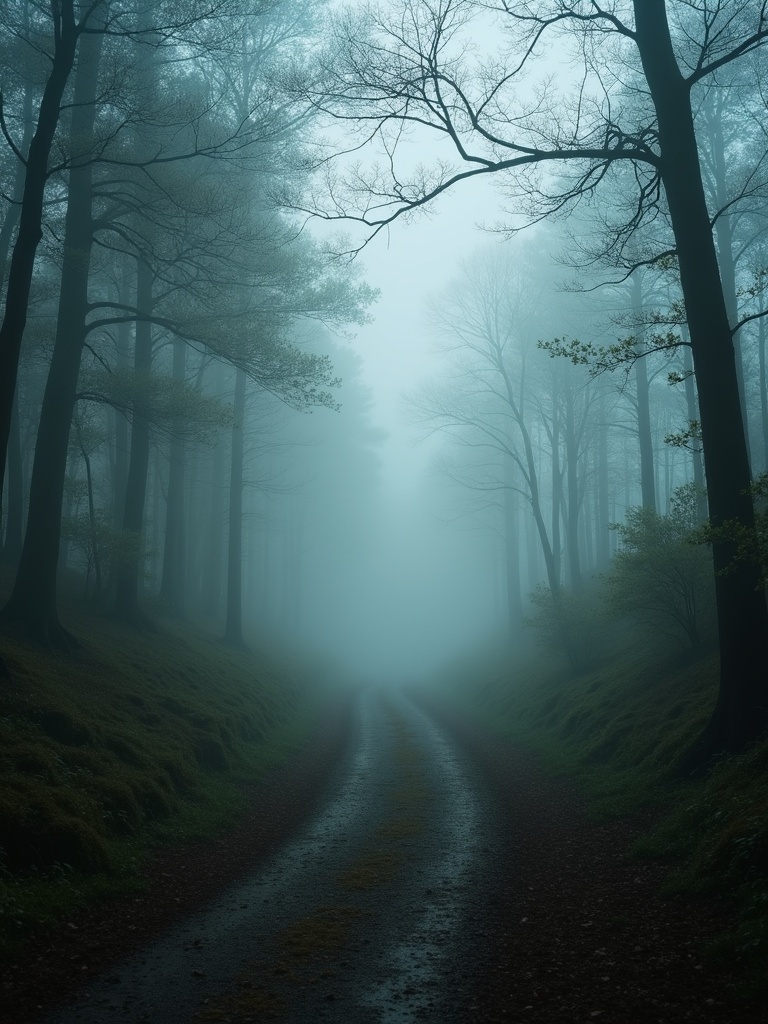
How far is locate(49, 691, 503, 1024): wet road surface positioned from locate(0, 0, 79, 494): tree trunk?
21.6 ft

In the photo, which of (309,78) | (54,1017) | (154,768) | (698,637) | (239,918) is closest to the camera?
(54,1017)

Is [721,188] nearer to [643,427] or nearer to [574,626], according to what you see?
[643,427]

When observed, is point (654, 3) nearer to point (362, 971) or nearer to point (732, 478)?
point (732, 478)

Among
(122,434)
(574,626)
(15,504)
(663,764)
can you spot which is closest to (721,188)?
(574,626)

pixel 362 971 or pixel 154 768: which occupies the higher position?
pixel 154 768

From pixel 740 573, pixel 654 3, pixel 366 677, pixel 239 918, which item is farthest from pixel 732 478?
pixel 366 677

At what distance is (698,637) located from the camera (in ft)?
47.3

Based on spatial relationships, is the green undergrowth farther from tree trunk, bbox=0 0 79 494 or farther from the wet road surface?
tree trunk, bbox=0 0 79 494

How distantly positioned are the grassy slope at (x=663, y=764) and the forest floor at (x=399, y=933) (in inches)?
10.6

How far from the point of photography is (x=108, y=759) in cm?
970

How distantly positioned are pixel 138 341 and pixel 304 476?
2353cm

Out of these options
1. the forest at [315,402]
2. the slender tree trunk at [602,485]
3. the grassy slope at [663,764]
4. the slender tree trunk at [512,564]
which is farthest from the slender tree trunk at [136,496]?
the slender tree trunk at [602,485]

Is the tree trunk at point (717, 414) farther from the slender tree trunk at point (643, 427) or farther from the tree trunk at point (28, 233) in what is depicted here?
the slender tree trunk at point (643, 427)

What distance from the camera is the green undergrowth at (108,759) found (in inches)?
267
